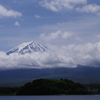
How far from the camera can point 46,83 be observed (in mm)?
186750

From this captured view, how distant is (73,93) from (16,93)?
119 ft

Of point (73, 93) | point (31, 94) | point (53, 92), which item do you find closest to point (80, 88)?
point (73, 93)

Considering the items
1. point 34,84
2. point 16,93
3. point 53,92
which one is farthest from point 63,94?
point 16,93

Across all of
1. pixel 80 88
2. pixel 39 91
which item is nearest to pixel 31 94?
pixel 39 91

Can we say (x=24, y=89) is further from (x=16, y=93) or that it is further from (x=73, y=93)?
(x=73, y=93)

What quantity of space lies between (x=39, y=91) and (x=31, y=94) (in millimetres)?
5067

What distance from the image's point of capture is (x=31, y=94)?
600ft

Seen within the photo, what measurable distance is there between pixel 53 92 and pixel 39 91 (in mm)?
8321

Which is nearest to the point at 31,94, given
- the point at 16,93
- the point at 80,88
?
the point at 16,93

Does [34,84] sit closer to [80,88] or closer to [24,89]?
[24,89]

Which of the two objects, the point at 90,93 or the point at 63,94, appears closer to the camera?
the point at 63,94

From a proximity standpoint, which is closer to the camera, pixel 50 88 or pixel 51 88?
pixel 51 88

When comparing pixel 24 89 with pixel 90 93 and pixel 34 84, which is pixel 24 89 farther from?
pixel 90 93

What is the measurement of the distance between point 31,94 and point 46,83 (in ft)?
37.1
